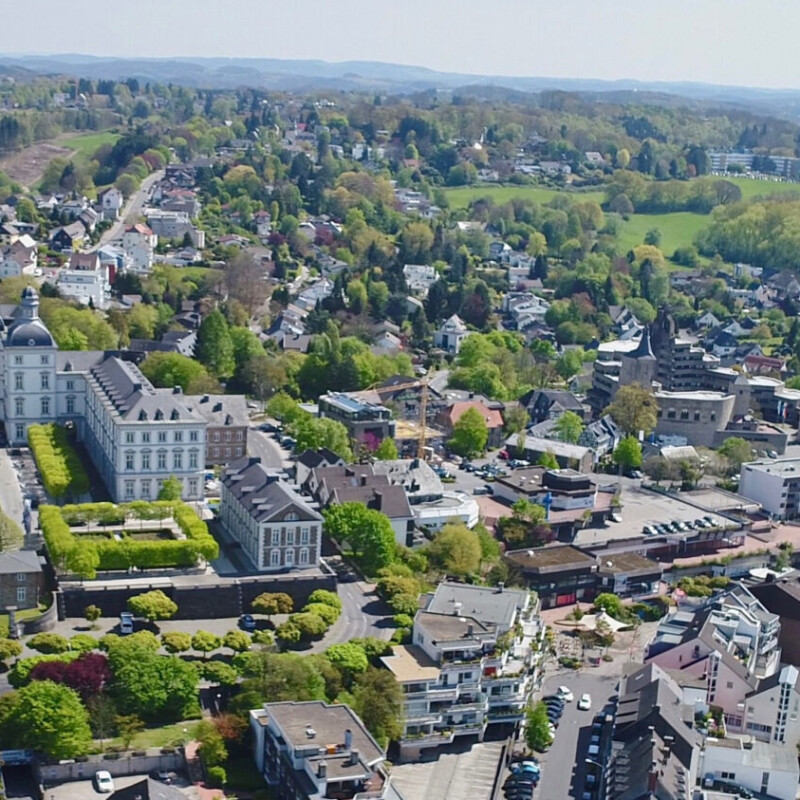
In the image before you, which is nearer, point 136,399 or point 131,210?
A: point 136,399

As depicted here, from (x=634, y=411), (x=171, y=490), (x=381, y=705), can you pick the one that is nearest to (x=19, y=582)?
(x=171, y=490)

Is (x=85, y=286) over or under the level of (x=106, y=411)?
under

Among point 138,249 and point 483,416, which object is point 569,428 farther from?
point 138,249

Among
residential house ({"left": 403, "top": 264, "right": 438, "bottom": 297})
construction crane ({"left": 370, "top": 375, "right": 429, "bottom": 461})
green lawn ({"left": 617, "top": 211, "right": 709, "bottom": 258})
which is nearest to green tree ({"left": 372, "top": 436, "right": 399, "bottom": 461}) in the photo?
construction crane ({"left": 370, "top": 375, "right": 429, "bottom": 461})

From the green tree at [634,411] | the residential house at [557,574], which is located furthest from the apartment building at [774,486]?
the residential house at [557,574]

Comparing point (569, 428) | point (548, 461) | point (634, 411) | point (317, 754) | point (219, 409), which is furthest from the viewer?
point (634, 411)

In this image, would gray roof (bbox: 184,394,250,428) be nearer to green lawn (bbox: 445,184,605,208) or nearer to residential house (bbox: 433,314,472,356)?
residential house (bbox: 433,314,472,356)

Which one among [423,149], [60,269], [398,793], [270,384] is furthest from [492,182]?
[398,793]
